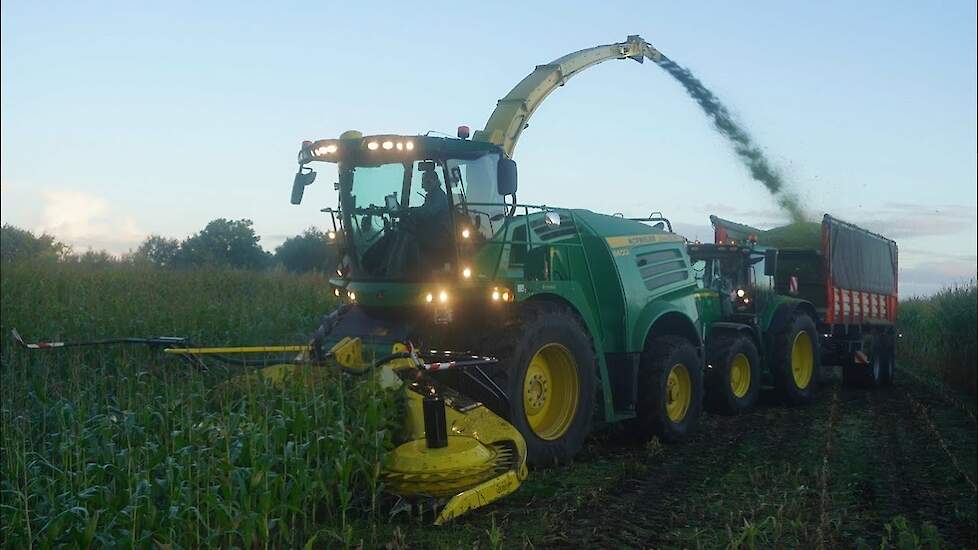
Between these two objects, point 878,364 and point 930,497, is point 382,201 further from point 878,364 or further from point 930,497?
point 878,364

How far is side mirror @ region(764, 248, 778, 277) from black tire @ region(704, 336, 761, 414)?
1.82 metres

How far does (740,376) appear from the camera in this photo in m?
11.5

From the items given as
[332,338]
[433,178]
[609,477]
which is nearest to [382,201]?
[433,178]

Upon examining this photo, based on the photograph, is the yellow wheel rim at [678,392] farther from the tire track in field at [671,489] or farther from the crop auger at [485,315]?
the tire track in field at [671,489]

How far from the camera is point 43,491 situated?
4.74 meters

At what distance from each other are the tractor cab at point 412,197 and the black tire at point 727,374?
4.06m

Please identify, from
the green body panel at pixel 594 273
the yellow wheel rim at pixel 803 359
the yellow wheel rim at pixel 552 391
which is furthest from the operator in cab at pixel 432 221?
the yellow wheel rim at pixel 803 359

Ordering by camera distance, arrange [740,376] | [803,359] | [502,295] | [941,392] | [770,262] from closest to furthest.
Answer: [502,295]
[740,376]
[770,262]
[803,359]
[941,392]

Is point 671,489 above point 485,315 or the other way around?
the other way around

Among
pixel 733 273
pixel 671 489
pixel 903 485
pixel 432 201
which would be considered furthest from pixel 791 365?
pixel 432 201

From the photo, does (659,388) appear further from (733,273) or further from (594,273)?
(733,273)

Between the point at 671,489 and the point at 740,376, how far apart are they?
5.26 meters

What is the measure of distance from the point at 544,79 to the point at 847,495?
676 centimetres

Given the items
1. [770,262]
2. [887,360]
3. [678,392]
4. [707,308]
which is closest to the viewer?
[678,392]
